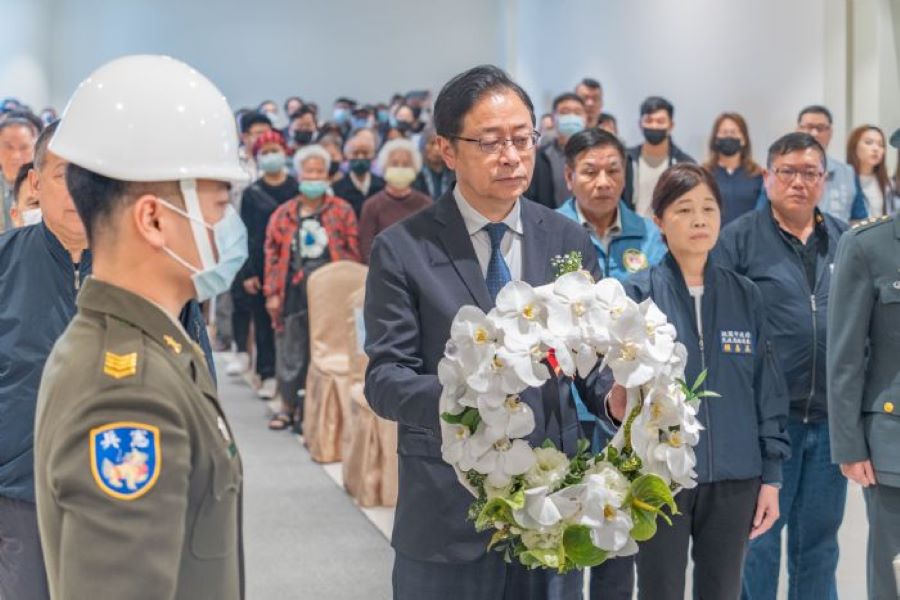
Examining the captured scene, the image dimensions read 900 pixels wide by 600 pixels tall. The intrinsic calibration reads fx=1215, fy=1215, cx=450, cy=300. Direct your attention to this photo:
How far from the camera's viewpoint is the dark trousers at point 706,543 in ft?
10.0

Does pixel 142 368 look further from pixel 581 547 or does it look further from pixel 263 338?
pixel 263 338

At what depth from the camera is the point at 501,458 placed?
202 centimetres

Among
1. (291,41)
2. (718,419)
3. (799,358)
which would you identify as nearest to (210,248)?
(718,419)

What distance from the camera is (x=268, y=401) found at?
838 centimetres

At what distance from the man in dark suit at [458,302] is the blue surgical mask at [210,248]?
0.67m

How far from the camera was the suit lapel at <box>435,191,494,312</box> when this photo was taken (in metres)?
2.42

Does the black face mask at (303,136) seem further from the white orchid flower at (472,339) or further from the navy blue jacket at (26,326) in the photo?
the white orchid flower at (472,339)

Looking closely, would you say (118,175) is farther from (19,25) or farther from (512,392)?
(19,25)

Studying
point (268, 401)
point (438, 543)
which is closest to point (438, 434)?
point (438, 543)

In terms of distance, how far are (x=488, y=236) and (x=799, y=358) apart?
5.17 ft

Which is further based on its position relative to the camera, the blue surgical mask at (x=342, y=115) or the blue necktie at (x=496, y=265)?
the blue surgical mask at (x=342, y=115)

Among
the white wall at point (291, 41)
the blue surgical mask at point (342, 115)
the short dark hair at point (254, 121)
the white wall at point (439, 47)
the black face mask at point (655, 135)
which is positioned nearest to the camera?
the black face mask at point (655, 135)

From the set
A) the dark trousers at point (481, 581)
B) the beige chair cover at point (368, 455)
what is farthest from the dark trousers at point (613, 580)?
the beige chair cover at point (368, 455)

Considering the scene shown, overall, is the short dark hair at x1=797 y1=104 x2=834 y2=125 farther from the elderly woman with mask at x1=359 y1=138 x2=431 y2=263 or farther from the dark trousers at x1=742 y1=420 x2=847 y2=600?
the dark trousers at x1=742 y1=420 x2=847 y2=600
